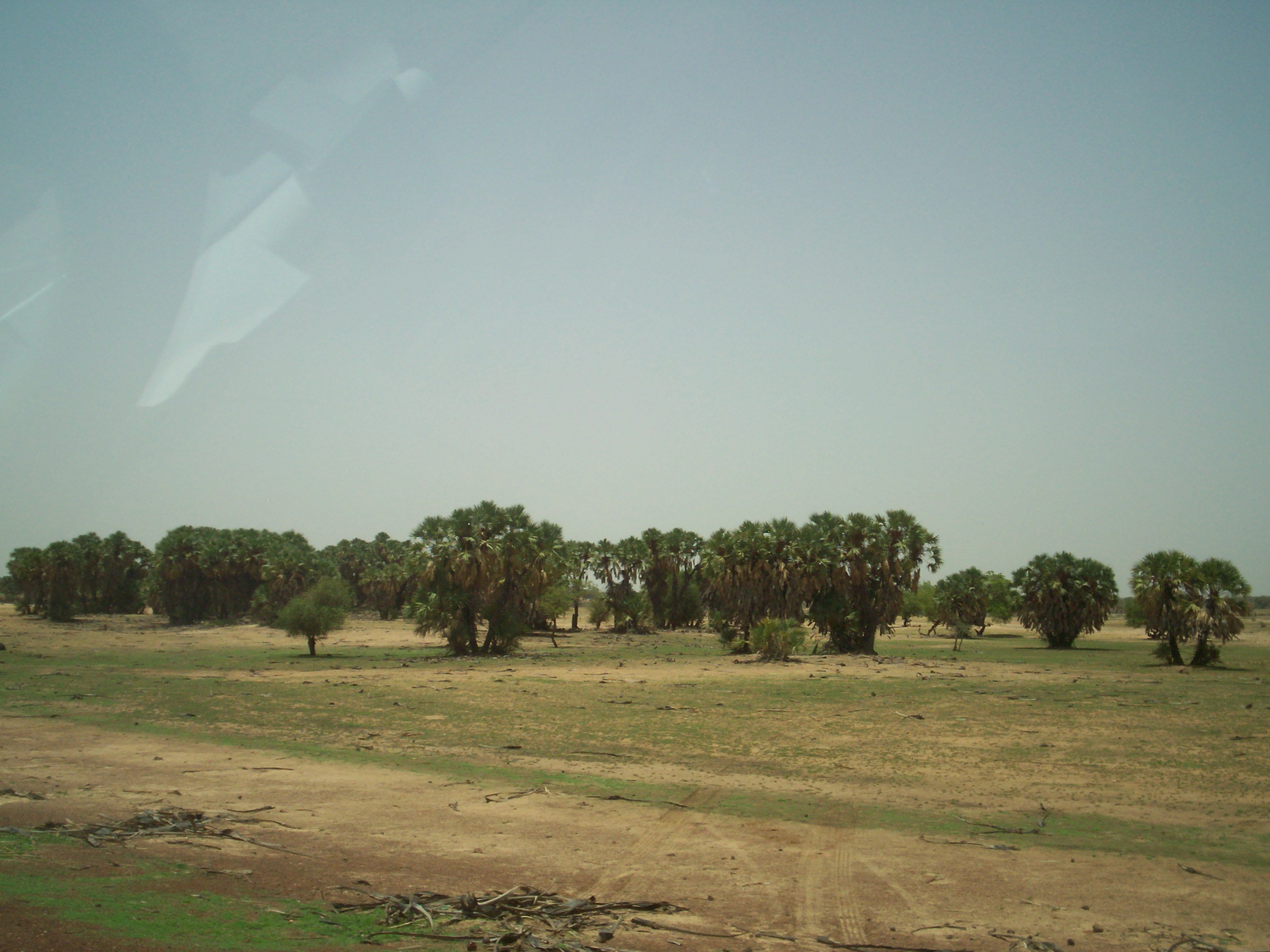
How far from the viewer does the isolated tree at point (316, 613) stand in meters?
45.5

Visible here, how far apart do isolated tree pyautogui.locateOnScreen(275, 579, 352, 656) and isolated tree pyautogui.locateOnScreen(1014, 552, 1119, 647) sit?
49.2 meters

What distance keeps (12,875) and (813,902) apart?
340 inches

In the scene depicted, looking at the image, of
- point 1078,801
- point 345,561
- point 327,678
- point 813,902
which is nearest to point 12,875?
point 813,902

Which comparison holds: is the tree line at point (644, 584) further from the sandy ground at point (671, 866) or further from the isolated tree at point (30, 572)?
the sandy ground at point (671, 866)

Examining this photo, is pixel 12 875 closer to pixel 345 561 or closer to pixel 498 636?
pixel 498 636

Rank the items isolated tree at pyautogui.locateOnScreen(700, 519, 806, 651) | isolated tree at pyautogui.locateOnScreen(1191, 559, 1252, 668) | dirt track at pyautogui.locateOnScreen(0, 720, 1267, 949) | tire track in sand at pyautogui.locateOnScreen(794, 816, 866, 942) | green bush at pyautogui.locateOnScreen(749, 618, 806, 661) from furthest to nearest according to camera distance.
A: isolated tree at pyautogui.locateOnScreen(700, 519, 806, 651)
green bush at pyautogui.locateOnScreen(749, 618, 806, 661)
isolated tree at pyautogui.locateOnScreen(1191, 559, 1252, 668)
dirt track at pyautogui.locateOnScreen(0, 720, 1267, 949)
tire track in sand at pyautogui.locateOnScreen(794, 816, 866, 942)

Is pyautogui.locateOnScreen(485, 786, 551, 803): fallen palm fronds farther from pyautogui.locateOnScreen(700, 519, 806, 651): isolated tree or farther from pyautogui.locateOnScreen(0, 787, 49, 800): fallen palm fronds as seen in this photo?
pyautogui.locateOnScreen(700, 519, 806, 651): isolated tree

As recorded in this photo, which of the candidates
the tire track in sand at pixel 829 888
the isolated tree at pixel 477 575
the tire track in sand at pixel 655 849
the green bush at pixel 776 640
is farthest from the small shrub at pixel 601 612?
the tire track in sand at pixel 829 888

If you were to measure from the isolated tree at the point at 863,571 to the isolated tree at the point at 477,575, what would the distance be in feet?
56.4

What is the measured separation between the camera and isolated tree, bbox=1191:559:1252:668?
37312 mm

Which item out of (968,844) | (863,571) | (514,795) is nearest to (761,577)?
(863,571)

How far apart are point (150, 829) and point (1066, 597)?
63.7m

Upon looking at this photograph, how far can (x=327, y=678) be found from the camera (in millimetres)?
33656

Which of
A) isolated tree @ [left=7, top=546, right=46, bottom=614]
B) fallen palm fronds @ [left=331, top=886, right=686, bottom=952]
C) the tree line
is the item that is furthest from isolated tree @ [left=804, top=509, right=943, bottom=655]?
isolated tree @ [left=7, top=546, right=46, bottom=614]
